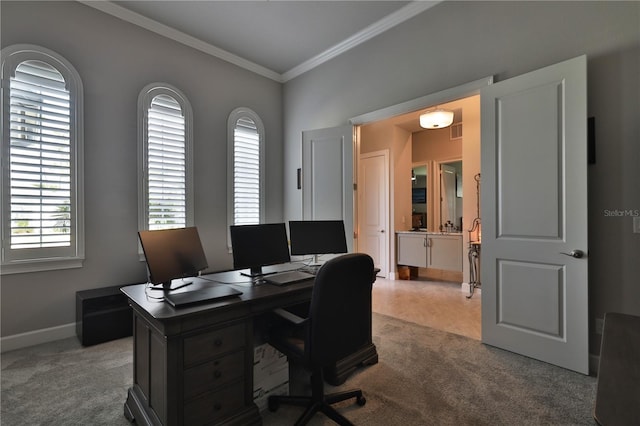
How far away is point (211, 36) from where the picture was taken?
12.6 feet

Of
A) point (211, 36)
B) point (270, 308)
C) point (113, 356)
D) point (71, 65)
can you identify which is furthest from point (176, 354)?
point (211, 36)

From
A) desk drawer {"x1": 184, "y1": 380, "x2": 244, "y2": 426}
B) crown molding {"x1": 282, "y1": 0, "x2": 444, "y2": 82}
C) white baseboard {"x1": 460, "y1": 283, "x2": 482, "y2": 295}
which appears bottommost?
white baseboard {"x1": 460, "y1": 283, "x2": 482, "y2": 295}

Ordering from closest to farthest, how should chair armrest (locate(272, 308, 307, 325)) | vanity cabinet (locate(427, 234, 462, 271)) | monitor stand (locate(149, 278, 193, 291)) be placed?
chair armrest (locate(272, 308, 307, 325)), monitor stand (locate(149, 278, 193, 291)), vanity cabinet (locate(427, 234, 462, 271))

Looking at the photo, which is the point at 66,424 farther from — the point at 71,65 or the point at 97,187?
the point at 71,65

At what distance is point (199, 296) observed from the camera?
166 centimetres

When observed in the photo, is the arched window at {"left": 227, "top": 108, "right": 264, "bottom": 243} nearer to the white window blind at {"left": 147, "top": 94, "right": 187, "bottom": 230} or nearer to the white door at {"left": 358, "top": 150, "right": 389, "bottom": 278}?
the white window blind at {"left": 147, "top": 94, "right": 187, "bottom": 230}

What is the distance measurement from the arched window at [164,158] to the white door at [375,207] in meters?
3.19

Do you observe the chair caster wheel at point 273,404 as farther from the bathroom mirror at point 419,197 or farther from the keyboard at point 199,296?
the bathroom mirror at point 419,197

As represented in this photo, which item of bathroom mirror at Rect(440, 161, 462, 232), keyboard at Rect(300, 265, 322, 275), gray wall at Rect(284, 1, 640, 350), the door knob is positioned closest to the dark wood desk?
keyboard at Rect(300, 265, 322, 275)

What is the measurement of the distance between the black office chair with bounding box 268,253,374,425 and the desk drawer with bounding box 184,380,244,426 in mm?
295

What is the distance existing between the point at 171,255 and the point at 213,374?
75 centimetres

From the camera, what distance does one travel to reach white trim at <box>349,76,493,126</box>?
287 cm

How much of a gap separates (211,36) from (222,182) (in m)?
1.87

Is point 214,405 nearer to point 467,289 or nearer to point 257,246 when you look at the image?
point 257,246
